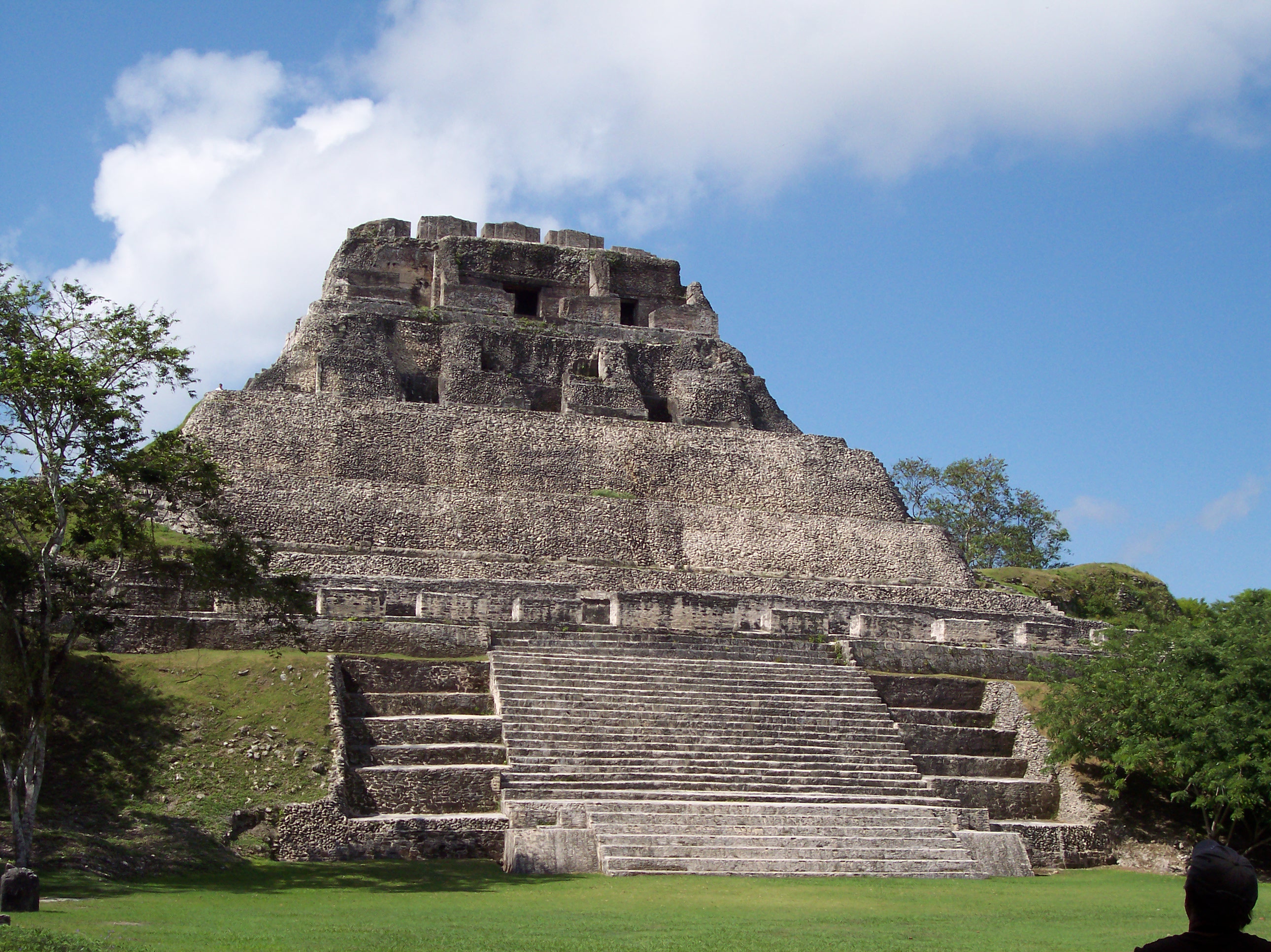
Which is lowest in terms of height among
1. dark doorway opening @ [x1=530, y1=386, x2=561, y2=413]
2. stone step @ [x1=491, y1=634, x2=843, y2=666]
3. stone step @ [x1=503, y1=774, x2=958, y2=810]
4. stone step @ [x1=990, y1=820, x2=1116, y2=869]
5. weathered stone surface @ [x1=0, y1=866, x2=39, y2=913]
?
stone step @ [x1=990, y1=820, x2=1116, y2=869]

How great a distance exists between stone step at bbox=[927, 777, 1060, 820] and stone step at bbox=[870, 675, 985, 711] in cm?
158

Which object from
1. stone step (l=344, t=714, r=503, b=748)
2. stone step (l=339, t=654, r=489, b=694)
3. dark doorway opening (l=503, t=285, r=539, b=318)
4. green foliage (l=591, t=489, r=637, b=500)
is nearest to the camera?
stone step (l=344, t=714, r=503, b=748)

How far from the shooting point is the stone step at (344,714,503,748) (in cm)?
1323

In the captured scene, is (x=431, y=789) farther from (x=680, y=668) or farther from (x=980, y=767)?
(x=980, y=767)

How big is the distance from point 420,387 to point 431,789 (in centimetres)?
1496

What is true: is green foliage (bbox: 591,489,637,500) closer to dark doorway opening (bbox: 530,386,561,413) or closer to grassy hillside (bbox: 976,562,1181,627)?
dark doorway opening (bbox: 530,386,561,413)

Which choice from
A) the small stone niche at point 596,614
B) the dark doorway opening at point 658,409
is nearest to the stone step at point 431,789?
the small stone niche at point 596,614

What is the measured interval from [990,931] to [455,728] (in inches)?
256

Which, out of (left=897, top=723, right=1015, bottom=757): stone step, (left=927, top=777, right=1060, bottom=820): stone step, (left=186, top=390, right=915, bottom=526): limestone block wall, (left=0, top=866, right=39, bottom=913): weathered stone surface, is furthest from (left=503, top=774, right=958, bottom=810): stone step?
(left=186, top=390, right=915, bottom=526): limestone block wall

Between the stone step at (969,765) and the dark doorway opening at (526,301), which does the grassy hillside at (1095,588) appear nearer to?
the stone step at (969,765)

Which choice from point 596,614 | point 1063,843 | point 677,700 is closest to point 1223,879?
point 1063,843

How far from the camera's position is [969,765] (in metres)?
14.6

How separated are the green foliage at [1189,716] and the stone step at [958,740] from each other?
680 mm

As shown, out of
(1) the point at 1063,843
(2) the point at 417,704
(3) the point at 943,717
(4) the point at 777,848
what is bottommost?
(1) the point at 1063,843
